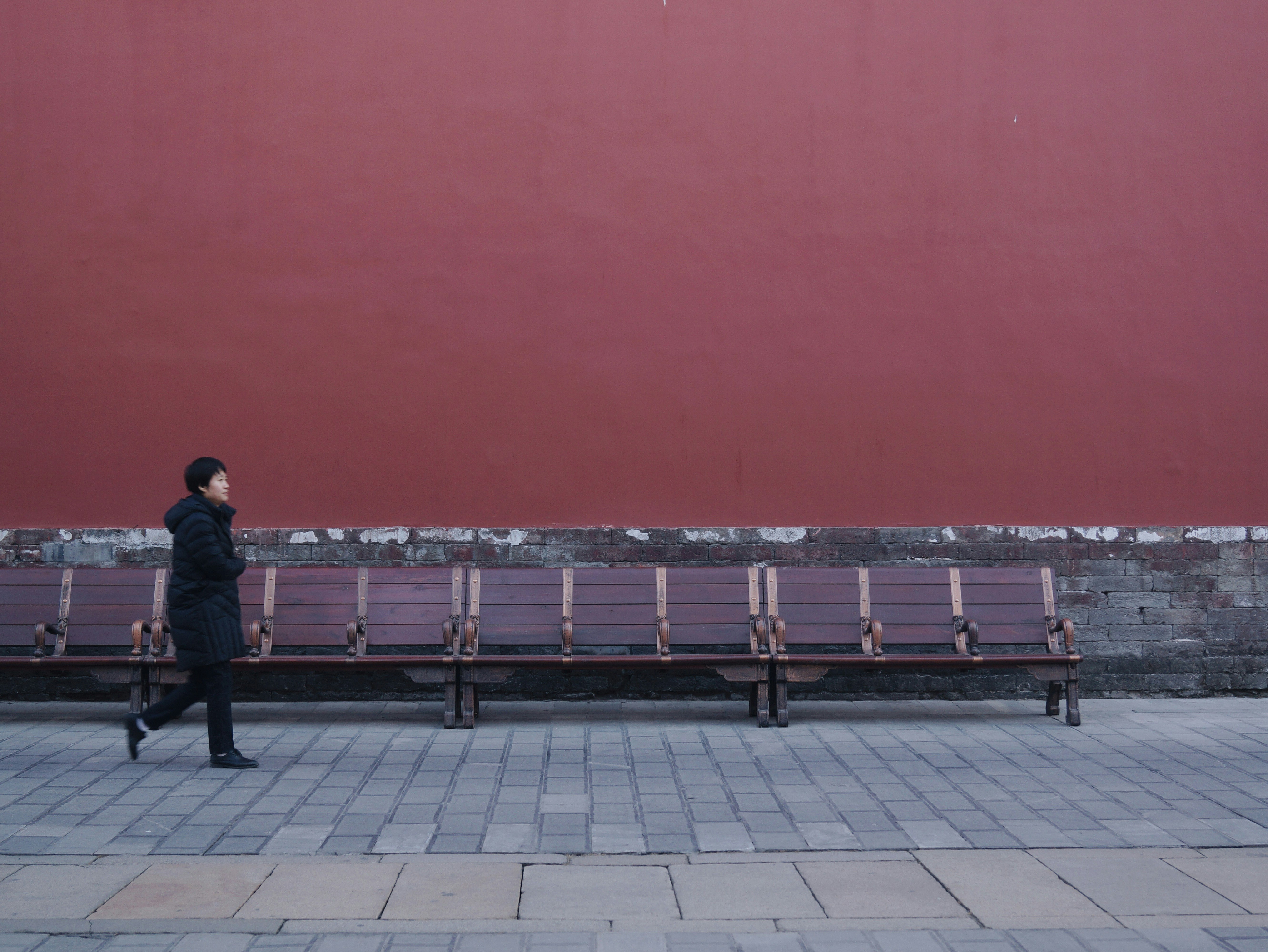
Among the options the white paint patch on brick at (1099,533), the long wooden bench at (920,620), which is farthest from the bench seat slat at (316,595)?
the white paint patch on brick at (1099,533)

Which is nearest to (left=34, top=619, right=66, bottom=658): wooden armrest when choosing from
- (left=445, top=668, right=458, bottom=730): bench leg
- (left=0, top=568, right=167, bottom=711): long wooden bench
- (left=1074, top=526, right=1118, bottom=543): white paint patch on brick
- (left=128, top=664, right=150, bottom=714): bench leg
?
(left=0, top=568, right=167, bottom=711): long wooden bench

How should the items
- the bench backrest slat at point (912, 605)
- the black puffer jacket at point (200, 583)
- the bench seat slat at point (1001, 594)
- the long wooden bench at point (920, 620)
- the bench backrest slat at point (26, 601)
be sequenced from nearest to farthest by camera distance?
the black puffer jacket at point (200, 583) → the long wooden bench at point (920, 620) → the bench backrest slat at point (26, 601) → the bench backrest slat at point (912, 605) → the bench seat slat at point (1001, 594)

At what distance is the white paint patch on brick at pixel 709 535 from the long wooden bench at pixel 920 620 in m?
0.42

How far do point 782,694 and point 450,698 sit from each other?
1845 millimetres

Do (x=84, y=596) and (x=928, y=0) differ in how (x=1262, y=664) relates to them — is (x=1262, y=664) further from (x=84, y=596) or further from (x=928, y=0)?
(x=84, y=596)

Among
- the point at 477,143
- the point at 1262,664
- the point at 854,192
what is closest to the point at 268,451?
the point at 477,143

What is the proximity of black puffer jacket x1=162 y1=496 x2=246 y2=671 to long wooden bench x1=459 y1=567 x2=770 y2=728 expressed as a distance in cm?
139

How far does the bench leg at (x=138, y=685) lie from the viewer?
18.9ft

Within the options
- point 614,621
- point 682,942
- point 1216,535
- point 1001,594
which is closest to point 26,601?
point 614,621

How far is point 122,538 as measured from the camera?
653 cm

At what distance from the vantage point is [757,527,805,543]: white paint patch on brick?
21.8 ft

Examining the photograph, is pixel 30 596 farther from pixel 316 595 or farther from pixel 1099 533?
pixel 1099 533

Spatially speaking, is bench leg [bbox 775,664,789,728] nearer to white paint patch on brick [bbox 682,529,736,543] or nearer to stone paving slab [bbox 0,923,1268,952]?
white paint patch on brick [bbox 682,529,736,543]

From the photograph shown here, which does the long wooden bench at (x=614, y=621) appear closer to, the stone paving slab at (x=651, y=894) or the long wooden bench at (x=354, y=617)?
the long wooden bench at (x=354, y=617)
